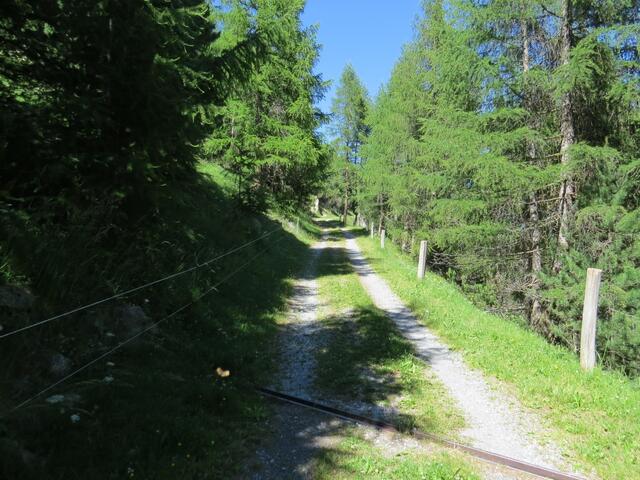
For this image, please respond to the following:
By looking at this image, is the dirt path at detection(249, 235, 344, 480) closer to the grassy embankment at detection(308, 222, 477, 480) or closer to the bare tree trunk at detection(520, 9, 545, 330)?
the grassy embankment at detection(308, 222, 477, 480)

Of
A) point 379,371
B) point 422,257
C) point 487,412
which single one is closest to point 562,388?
point 487,412

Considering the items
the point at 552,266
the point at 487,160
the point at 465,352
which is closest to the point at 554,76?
the point at 487,160

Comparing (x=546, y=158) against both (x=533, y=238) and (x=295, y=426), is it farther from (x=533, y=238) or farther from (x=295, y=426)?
(x=295, y=426)

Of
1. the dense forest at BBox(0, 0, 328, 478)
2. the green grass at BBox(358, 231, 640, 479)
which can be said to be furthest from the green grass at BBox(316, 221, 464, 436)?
the dense forest at BBox(0, 0, 328, 478)

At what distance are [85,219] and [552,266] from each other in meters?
11.5

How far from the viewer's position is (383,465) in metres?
3.68

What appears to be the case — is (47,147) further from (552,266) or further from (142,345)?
(552,266)

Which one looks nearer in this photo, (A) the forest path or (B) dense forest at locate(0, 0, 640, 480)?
(B) dense forest at locate(0, 0, 640, 480)

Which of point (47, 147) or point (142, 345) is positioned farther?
point (142, 345)

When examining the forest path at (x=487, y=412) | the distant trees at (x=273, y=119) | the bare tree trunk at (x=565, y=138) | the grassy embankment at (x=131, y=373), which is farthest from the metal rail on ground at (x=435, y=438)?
the distant trees at (x=273, y=119)

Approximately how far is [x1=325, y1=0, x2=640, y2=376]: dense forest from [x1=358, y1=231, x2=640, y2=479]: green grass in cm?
281

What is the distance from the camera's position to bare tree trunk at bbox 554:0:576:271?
1037 cm

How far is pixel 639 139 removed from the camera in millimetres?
10281

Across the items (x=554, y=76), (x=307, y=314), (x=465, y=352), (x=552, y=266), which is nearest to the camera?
(x=465, y=352)
